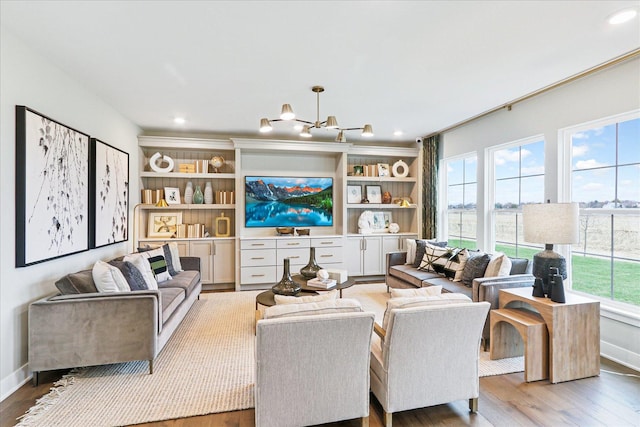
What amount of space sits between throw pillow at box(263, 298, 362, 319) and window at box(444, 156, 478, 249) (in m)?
3.57

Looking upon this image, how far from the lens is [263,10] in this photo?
204 centimetres

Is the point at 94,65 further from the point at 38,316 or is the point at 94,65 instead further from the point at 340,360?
the point at 340,360

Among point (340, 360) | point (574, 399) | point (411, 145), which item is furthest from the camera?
point (411, 145)

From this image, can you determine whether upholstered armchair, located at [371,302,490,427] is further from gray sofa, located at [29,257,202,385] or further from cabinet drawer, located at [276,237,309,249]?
cabinet drawer, located at [276,237,309,249]

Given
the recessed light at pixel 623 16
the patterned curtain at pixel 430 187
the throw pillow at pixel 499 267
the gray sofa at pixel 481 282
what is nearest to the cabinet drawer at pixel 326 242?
the gray sofa at pixel 481 282

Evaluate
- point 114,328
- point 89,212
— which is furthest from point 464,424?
point 89,212

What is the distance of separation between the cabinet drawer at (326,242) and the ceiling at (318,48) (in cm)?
221

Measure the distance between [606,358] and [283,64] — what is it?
12.5ft

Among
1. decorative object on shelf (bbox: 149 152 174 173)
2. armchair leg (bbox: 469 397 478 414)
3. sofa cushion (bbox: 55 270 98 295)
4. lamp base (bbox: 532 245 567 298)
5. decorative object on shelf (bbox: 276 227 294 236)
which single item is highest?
decorative object on shelf (bbox: 149 152 174 173)

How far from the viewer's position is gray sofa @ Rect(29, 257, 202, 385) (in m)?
2.41

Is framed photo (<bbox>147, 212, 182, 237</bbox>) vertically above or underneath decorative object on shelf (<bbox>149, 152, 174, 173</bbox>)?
underneath

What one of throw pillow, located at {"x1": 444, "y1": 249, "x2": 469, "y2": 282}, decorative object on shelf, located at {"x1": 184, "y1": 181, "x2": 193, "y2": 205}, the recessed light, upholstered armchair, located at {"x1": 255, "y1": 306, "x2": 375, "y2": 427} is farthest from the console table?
decorative object on shelf, located at {"x1": 184, "y1": 181, "x2": 193, "y2": 205}

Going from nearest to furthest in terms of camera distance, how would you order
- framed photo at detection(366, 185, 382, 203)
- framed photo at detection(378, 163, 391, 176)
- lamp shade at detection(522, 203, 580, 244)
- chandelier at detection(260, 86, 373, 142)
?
lamp shade at detection(522, 203, 580, 244) → chandelier at detection(260, 86, 373, 142) → framed photo at detection(378, 163, 391, 176) → framed photo at detection(366, 185, 382, 203)

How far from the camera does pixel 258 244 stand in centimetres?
508
